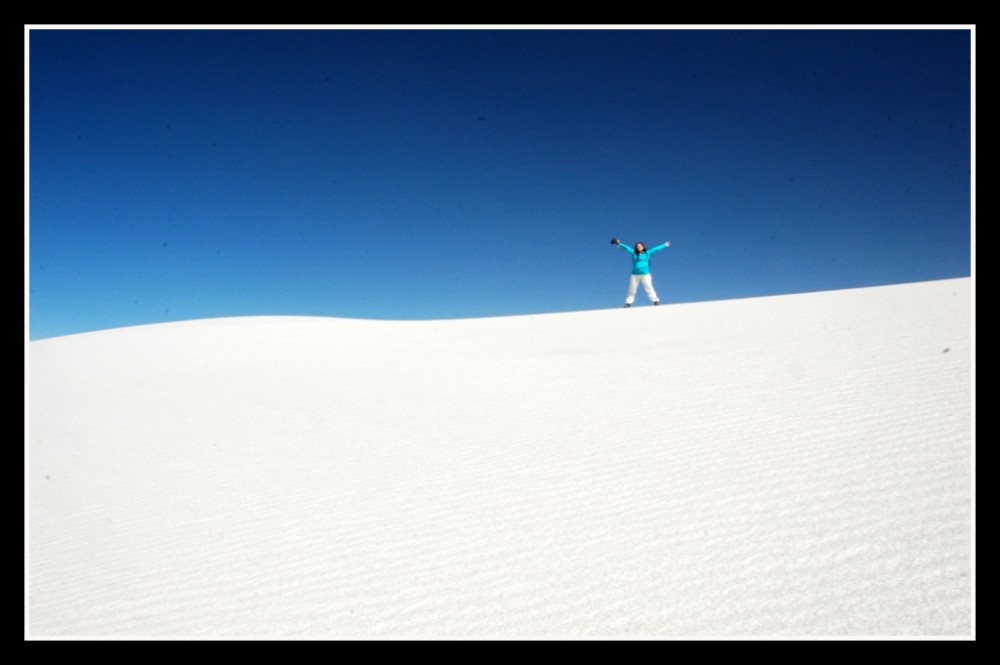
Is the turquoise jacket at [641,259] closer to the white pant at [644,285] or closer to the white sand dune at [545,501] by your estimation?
the white pant at [644,285]

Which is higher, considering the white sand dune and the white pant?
the white pant

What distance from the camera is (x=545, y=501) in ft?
10.9

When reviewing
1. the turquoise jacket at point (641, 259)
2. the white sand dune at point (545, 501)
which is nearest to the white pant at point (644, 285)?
the turquoise jacket at point (641, 259)

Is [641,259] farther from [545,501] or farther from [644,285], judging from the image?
[545,501]

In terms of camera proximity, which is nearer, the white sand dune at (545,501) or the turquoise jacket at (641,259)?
the white sand dune at (545,501)

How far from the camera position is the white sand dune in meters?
2.41

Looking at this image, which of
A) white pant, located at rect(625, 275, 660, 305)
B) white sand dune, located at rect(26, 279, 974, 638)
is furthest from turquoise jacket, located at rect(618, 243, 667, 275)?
white sand dune, located at rect(26, 279, 974, 638)

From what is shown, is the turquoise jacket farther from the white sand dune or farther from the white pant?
the white sand dune

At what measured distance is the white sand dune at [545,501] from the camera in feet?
7.89

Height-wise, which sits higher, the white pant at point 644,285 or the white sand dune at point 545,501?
the white pant at point 644,285

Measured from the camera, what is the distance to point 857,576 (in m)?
2.36

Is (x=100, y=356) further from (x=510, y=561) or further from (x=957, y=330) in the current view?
(x=957, y=330)

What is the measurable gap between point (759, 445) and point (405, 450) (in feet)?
8.54

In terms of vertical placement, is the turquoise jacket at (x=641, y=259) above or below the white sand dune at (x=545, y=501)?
above
